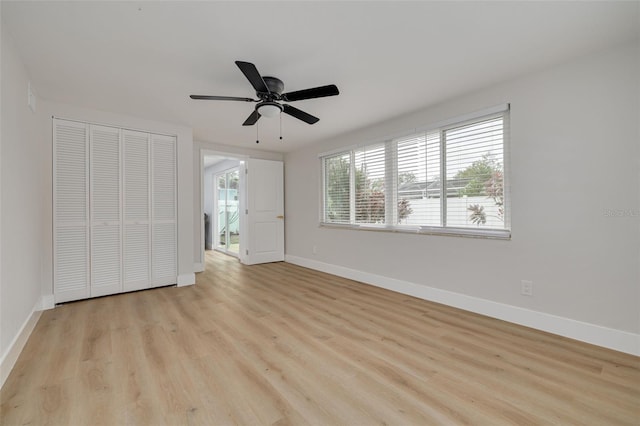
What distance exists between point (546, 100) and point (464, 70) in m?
0.78

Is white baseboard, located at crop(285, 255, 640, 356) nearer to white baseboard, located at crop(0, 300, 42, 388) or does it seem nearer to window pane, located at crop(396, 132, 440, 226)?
window pane, located at crop(396, 132, 440, 226)

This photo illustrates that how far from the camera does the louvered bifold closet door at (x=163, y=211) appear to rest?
3.92 meters

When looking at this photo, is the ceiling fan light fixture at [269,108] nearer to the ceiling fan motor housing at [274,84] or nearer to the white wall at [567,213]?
the ceiling fan motor housing at [274,84]

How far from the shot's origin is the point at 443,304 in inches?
127

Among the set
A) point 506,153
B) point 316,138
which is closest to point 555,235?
point 506,153

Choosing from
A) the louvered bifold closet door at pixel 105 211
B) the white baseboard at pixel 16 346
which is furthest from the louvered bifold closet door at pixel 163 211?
the white baseboard at pixel 16 346

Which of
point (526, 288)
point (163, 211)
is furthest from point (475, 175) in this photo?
point (163, 211)

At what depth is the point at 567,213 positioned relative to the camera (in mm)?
2414

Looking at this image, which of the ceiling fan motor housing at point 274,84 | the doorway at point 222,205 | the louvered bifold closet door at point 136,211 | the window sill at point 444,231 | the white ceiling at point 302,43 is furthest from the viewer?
the doorway at point 222,205

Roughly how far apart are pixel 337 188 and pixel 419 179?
1.62m

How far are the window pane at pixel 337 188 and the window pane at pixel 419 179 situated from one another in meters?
1.06

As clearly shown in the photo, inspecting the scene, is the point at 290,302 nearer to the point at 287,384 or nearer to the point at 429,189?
the point at 287,384

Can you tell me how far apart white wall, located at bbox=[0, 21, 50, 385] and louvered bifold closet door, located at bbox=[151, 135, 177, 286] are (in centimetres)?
117

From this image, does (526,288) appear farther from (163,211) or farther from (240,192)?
(240,192)
